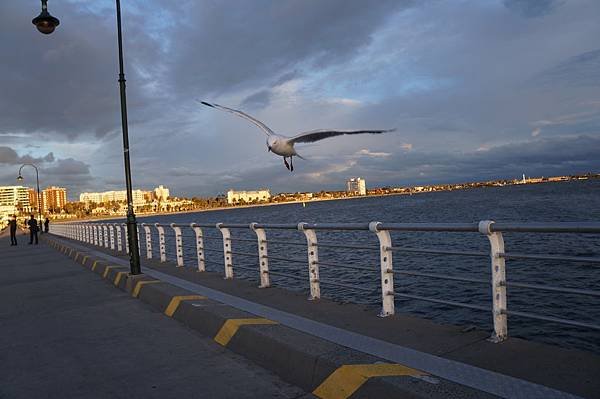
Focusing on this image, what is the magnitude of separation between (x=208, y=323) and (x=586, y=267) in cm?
1695

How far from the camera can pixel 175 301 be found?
25.5 feet

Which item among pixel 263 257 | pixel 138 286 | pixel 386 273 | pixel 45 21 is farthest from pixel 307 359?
pixel 45 21

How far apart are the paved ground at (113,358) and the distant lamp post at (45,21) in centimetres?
669

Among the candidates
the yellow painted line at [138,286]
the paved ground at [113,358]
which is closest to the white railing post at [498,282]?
the paved ground at [113,358]

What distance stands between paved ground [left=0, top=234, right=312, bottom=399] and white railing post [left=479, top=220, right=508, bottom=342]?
1.82 metres

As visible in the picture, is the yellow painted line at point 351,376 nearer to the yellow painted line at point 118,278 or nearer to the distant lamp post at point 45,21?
the yellow painted line at point 118,278

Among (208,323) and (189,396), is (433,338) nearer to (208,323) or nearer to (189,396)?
(189,396)

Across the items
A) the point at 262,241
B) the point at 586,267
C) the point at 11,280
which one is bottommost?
the point at 586,267

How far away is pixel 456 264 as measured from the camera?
66.1ft

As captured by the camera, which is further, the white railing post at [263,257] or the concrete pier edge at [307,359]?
the white railing post at [263,257]

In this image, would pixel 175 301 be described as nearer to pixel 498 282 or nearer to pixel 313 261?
pixel 313 261

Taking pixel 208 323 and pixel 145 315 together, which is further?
pixel 145 315

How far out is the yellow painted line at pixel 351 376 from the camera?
4.04m

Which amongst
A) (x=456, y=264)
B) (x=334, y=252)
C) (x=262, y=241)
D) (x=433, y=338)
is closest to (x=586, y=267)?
(x=456, y=264)
